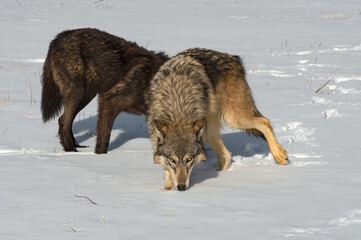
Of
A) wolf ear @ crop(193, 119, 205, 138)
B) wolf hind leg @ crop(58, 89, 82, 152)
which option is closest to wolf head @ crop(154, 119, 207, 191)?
wolf ear @ crop(193, 119, 205, 138)

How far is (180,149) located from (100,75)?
3.02m

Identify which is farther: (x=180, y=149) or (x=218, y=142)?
(x=218, y=142)

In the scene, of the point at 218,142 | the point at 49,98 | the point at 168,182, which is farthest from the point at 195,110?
the point at 49,98

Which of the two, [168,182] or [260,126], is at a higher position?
[260,126]

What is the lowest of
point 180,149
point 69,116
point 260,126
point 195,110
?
point 69,116

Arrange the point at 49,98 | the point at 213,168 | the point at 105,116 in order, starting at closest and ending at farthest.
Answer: the point at 213,168 → the point at 105,116 → the point at 49,98

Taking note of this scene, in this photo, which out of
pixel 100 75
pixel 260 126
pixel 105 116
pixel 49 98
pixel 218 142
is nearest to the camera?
pixel 260 126

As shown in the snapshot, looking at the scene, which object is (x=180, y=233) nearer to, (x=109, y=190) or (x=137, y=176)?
Answer: (x=109, y=190)

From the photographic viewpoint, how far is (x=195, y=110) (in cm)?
585

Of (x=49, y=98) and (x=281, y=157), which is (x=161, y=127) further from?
(x=49, y=98)

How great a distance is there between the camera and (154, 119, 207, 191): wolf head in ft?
17.7

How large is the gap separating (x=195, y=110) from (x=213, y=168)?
1264 millimetres

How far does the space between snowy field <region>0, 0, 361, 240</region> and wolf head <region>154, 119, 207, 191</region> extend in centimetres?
22

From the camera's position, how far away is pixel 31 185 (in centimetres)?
530
